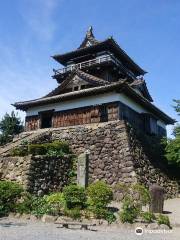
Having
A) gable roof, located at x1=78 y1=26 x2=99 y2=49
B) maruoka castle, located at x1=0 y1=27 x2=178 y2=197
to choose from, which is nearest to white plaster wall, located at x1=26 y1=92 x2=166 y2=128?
maruoka castle, located at x1=0 y1=27 x2=178 y2=197

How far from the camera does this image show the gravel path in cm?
935

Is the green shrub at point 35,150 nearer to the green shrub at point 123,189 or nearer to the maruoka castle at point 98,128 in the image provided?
the maruoka castle at point 98,128

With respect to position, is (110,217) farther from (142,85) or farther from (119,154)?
(142,85)

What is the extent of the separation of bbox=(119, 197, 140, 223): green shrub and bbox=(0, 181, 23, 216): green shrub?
4.86 meters

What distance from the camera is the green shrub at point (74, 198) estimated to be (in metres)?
13.2

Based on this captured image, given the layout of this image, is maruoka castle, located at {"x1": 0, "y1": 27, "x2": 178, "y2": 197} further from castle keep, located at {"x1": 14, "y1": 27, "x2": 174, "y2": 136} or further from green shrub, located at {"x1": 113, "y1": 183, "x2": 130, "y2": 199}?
green shrub, located at {"x1": 113, "y1": 183, "x2": 130, "y2": 199}

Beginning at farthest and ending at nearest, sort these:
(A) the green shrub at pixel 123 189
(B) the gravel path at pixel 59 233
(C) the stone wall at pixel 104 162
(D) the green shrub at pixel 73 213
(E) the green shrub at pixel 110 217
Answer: (C) the stone wall at pixel 104 162
(A) the green shrub at pixel 123 189
(D) the green shrub at pixel 73 213
(E) the green shrub at pixel 110 217
(B) the gravel path at pixel 59 233

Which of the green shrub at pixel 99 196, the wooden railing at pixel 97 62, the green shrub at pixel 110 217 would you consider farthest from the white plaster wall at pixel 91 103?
the green shrub at pixel 110 217

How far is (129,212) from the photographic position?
12289mm

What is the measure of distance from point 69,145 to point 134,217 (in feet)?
40.2

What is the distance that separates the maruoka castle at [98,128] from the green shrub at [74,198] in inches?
132

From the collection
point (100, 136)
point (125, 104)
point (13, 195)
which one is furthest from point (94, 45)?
point (13, 195)

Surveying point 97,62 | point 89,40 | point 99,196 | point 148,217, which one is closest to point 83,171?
point 99,196

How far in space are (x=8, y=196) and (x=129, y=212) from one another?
5.37 metres
